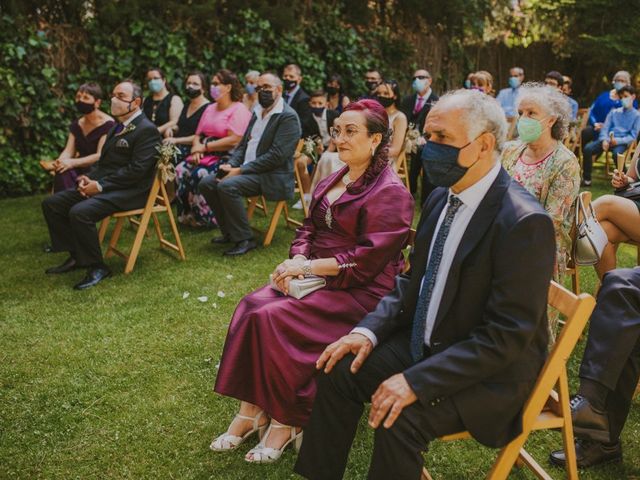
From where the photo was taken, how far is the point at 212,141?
6.94m

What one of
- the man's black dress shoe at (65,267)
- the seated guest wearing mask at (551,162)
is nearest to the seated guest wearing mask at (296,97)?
the man's black dress shoe at (65,267)

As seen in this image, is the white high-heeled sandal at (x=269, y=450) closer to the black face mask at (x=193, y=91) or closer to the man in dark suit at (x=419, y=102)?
the black face mask at (x=193, y=91)

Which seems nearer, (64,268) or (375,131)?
(375,131)

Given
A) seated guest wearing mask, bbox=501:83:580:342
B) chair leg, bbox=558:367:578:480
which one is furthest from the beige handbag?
chair leg, bbox=558:367:578:480

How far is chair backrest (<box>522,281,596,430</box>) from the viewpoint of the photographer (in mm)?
2086

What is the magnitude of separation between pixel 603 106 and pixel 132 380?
374 inches

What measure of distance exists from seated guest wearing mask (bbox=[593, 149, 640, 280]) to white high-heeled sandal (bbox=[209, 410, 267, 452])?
2.42 metres

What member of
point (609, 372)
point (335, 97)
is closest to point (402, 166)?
point (335, 97)

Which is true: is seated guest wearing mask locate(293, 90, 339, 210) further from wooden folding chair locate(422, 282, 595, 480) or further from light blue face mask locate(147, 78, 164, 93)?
wooden folding chair locate(422, 282, 595, 480)

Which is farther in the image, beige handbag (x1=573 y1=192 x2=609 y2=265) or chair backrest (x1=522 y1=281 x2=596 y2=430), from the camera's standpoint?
beige handbag (x1=573 y1=192 x2=609 y2=265)

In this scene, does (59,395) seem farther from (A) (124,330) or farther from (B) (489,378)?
(B) (489,378)

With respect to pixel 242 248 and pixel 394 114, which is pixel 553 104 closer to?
pixel 242 248

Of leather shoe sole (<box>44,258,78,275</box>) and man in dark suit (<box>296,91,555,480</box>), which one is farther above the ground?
man in dark suit (<box>296,91,555,480</box>)

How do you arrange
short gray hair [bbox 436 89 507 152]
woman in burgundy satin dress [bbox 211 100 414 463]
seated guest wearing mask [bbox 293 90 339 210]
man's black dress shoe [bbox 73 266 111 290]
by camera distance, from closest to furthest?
short gray hair [bbox 436 89 507 152]
woman in burgundy satin dress [bbox 211 100 414 463]
man's black dress shoe [bbox 73 266 111 290]
seated guest wearing mask [bbox 293 90 339 210]
